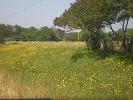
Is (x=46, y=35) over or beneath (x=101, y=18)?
beneath

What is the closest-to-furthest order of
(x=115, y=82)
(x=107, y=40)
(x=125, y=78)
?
(x=115, y=82)
(x=125, y=78)
(x=107, y=40)

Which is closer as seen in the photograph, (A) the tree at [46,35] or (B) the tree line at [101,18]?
(B) the tree line at [101,18]

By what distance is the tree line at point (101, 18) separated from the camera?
2417 centimetres

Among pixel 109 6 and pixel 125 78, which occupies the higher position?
pixel 109 6

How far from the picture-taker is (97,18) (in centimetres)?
2536

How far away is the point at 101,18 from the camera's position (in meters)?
25.2

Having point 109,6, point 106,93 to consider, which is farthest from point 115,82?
point 109,6

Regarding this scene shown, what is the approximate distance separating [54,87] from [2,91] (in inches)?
82.5

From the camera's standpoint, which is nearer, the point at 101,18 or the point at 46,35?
the point at 101,18

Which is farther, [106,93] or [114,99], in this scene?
[106,93]

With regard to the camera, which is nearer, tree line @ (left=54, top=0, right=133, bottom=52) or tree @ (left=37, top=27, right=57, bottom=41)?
tree line @ (left=54, top=0, right=133, bottom=52)

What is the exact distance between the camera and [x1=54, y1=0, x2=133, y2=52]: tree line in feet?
79.3

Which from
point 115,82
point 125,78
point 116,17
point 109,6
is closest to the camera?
point 115,82

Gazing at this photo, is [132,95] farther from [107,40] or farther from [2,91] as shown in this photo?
[107,40]
